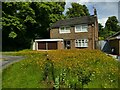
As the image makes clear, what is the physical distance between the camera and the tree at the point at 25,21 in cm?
4597

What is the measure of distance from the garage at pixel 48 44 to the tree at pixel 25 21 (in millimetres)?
1782

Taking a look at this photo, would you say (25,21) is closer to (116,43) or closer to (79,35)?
(79,35)

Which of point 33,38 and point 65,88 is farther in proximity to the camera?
point 33,38

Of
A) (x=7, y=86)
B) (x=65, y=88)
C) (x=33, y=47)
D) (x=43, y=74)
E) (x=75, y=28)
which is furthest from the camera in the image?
(x=33, y=47)

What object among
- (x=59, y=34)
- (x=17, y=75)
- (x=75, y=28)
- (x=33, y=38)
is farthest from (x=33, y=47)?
(x=17, y=75)

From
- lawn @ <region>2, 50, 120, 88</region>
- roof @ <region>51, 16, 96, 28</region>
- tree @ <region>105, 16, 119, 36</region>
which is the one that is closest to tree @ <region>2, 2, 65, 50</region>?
roof @ <region>51, 16, 96, 28</region>

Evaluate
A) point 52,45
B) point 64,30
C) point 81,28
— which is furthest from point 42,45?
point 81,28

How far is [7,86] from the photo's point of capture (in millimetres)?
11562

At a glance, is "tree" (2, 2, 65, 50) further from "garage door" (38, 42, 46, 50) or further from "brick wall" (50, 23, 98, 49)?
"brick wall" (50, 23, 98, 49)

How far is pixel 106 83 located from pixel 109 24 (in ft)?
271

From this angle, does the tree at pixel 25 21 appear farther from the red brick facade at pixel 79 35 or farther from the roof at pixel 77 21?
the red brick facade at pixel 79 35

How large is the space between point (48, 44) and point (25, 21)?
6.55 metres

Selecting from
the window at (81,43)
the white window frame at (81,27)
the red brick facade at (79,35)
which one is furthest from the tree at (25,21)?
the window at (81,43)

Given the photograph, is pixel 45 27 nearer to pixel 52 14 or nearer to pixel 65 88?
pixel 52 14
